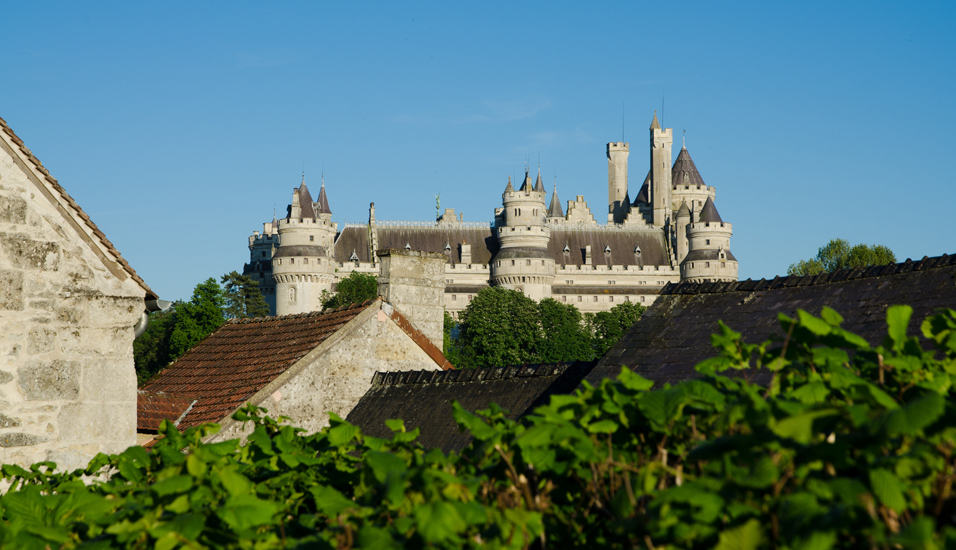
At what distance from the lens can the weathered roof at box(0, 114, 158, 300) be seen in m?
5.91

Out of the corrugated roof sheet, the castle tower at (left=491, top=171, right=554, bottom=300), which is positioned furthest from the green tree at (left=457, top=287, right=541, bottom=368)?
the corrugated roof sheet

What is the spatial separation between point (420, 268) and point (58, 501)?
9397mm

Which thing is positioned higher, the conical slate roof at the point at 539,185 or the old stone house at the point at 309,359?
the conical slate roof at the point at 539,185

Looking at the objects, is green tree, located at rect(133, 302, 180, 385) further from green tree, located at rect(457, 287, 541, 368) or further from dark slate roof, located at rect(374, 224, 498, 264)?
dark slate roof, located at rect(374, 224, 498, 264)

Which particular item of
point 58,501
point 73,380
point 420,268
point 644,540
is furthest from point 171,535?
point 420,268

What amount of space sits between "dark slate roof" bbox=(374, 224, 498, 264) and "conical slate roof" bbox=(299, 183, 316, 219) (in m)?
6.52

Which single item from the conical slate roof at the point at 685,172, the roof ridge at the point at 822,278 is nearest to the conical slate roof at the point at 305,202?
the conical slate roof at the point at 685,172

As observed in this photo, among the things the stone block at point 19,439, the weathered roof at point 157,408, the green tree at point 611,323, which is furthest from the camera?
the green tree at point 611,323

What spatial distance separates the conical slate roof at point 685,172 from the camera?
110938mm

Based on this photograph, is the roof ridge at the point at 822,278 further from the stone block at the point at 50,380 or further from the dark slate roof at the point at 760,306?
the stone block at the point at 50,380

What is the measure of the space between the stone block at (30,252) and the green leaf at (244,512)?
4068 mm

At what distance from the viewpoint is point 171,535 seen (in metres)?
2.21

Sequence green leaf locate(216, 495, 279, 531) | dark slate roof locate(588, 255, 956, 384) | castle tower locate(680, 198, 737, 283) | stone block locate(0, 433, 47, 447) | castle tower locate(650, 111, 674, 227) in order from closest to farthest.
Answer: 1. green leaf locate(216, 495, 279, 531)
2. stone block locate(0, 433, 47, 447)
3. dark slate roof locate(588, 255, 956, 384)
4. castle tower locate(680, 198, 737, 283)
5. castle tower locate(650, 111, 674, 227)

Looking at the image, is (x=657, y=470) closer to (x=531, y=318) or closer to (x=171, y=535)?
(x=171, y=535)
